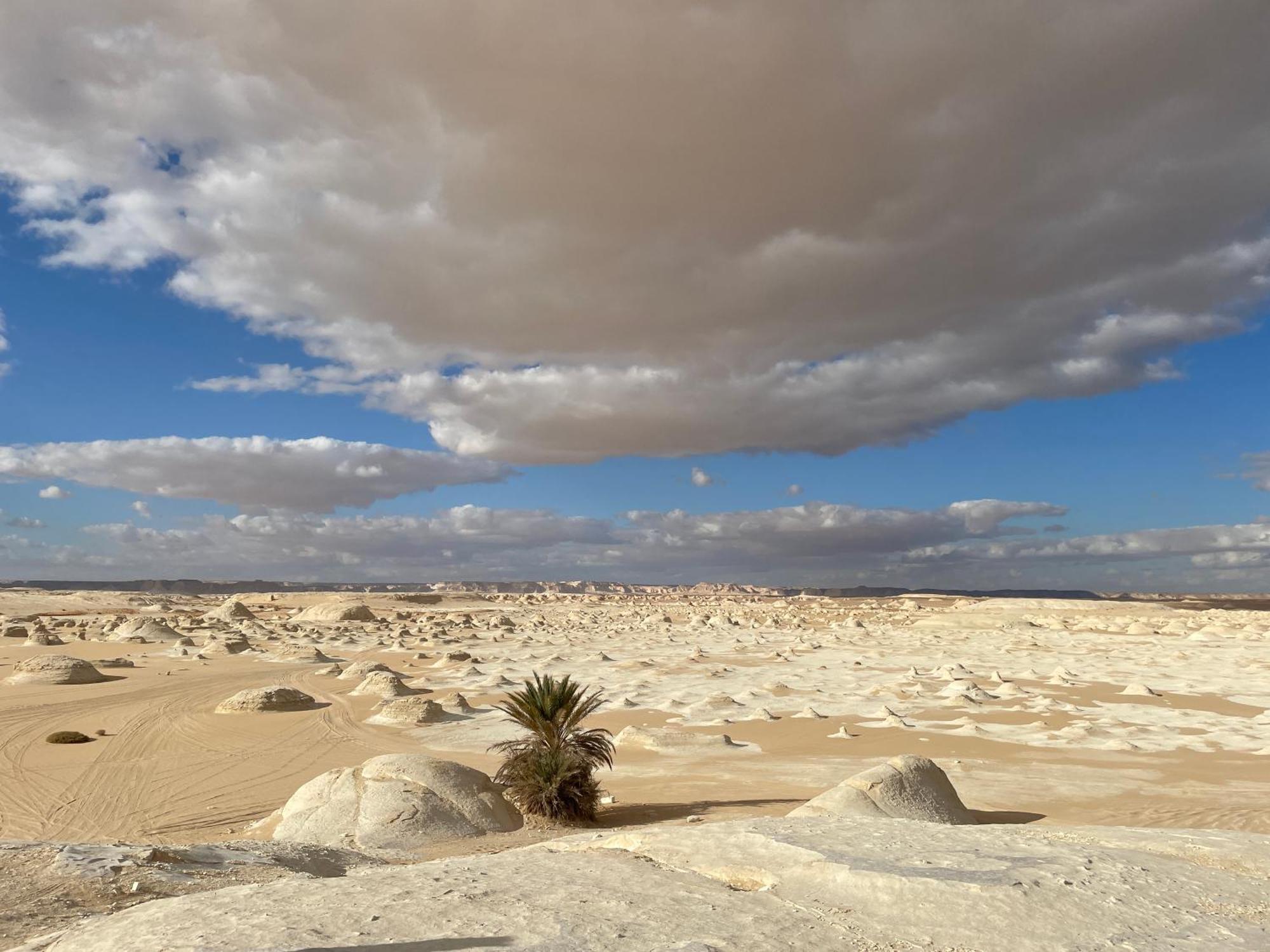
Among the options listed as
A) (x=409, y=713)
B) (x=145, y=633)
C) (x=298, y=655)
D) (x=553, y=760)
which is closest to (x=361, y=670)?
(x=409, y=713)

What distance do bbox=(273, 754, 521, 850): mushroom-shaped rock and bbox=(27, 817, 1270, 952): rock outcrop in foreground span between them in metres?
5.29

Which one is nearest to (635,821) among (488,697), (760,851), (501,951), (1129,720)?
(760,851)

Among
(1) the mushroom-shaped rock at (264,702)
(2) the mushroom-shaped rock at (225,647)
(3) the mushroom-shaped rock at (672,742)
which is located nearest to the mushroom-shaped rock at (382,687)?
(1) the mushroom-shaped rock at (264,702)

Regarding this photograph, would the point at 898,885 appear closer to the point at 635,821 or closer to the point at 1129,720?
the point at 635,821

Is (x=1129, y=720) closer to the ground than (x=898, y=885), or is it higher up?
closer to the ground

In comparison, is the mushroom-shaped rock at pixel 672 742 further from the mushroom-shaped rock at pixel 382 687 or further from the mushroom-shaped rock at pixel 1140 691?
the mushroom-shaped rock at pixel 1140 691

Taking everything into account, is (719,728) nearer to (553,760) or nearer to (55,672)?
(553,760)

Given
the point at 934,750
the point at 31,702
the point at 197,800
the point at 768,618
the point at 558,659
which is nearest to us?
the point at 197,800

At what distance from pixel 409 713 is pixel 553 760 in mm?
10693

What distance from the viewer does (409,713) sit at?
22172mm

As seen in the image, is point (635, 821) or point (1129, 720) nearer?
point (635, 821)

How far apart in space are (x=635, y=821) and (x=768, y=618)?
64428mm

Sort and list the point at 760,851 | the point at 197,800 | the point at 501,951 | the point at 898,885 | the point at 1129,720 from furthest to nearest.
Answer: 1. the point at 1129,720
2. the point at 197,800
3. the point at 760,851
4. the point at 898,885
5. the point at 501,951

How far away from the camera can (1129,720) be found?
22.0 m
